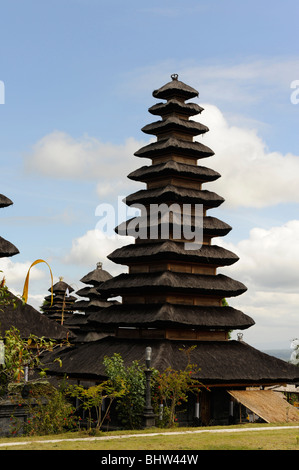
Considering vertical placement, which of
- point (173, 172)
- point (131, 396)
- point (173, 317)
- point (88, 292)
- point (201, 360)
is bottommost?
point (131, 396)

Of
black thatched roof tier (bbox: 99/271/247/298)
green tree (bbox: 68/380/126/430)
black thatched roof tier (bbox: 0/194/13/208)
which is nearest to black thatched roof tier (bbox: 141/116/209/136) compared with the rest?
black thatched roof tier (bbox: 99/271/247/298)

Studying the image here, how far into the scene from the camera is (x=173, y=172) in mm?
37625

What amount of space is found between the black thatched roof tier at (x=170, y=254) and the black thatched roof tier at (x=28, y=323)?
6.10 meters

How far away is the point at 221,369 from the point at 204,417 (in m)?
2.74

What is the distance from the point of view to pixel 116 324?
35.6 meters

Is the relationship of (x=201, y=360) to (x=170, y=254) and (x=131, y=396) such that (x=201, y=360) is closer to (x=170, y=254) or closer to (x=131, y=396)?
(x=131, y=396)

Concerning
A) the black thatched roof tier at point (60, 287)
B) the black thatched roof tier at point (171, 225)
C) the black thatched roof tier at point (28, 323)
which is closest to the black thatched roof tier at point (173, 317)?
the black thatched roof tier at point (28, 323)

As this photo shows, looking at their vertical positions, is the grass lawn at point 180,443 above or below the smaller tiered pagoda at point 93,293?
below

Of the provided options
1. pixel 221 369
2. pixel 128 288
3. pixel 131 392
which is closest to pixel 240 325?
pixel 221 369

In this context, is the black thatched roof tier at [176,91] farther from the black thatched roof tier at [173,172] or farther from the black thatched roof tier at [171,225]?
the black thatched roof tier at [171,225]

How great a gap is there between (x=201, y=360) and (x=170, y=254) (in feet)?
19.9

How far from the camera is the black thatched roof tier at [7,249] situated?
107ft

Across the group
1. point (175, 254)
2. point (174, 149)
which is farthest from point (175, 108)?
point (175, 254)
